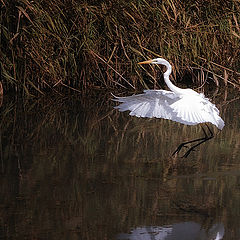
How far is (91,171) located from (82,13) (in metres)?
3.48

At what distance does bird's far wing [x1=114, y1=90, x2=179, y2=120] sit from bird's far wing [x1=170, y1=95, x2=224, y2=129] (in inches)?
3.6

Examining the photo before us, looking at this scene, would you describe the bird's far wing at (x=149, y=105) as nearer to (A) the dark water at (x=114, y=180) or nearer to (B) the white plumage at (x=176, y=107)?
(B) the white plumage at (x=176, y=107)

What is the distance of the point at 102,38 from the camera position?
27.7 ft

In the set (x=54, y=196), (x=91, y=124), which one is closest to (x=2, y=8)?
(x=91, y=124)

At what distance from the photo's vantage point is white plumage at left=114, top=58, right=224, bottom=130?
5133 millimetres

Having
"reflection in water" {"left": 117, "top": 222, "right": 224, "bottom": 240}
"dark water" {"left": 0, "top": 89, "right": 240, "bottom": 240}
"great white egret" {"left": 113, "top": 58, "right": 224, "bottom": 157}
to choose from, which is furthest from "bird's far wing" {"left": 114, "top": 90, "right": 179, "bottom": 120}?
"reflection in water" {"left": 117, "top": 222, "right": 224, "bottom": 240}

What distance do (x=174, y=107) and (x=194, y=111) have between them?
152 millimetres

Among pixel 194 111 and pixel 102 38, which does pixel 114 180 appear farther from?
pixel 102 38

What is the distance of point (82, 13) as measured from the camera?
8.13 meters

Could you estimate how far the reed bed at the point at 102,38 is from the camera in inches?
314

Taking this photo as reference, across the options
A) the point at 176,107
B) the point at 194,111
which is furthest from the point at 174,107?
the point at 194,111

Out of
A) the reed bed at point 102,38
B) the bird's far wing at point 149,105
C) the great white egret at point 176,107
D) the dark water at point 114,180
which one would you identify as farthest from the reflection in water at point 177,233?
the reed bed at point 102,38

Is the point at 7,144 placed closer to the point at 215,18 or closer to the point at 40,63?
the point at 40,63

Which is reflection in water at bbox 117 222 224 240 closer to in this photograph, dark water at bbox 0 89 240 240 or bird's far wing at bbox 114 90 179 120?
dark water at bbox 0 89 240 240
